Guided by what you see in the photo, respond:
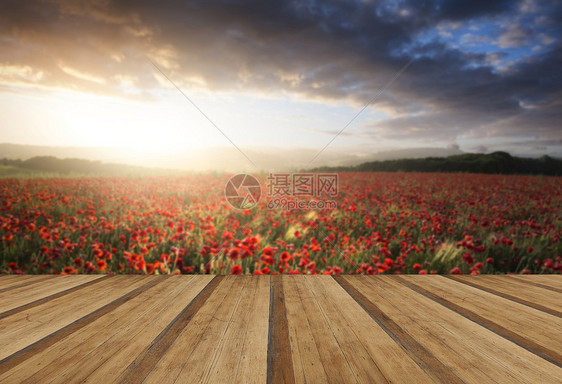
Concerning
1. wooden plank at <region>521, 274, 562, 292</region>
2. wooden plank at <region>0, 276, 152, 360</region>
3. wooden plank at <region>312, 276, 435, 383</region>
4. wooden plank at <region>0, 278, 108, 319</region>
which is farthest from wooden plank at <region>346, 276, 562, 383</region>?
→ wooden plank at <region>0, 278, 108, 319</region>

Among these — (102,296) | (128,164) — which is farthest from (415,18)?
(128,164)

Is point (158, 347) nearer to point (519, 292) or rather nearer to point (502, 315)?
point (502, 315)

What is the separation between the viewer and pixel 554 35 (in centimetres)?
536

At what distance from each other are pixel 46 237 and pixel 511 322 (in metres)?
4.79

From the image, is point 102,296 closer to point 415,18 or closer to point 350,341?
point 350,341

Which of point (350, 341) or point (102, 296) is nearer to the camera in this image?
point (350, 341)

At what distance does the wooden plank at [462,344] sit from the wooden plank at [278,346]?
78cm

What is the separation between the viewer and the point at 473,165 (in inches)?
560

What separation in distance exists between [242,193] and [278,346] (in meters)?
4.88

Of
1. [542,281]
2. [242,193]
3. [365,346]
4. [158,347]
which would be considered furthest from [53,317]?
[542,281]

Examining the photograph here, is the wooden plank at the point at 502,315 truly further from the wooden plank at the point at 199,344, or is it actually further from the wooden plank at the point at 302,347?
the wooden plank at the point at 199,344

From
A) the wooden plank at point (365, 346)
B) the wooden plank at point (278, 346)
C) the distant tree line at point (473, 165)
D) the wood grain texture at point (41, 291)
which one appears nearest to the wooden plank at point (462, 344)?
the wooden plank at point (365, 346)

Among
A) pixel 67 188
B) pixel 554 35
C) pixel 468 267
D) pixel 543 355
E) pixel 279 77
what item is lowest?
pixel 468 267

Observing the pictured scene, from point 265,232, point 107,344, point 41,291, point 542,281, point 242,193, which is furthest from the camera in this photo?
point 242,193
